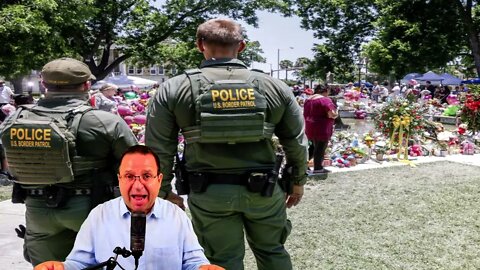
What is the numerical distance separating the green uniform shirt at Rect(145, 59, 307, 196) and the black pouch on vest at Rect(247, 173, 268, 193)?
0.06 m

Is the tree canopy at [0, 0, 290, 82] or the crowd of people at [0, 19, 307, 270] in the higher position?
the tree canopy at [0, 0, 290, 82]

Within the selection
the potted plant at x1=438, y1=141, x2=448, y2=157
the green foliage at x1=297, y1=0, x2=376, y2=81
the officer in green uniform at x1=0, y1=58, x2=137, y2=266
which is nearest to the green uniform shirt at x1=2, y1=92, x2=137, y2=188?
the officer in green uniform at x1=0, y1=58, x2=137, y2=266

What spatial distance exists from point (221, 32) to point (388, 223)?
3680 mm

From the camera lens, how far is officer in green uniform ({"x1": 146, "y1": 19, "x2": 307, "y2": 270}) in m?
2.59

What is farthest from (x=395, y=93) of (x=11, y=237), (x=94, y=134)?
(x=94, y=134)

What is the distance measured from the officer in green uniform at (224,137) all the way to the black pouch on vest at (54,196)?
528 millimetres

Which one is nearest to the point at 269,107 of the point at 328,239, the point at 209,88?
the point at 209,88

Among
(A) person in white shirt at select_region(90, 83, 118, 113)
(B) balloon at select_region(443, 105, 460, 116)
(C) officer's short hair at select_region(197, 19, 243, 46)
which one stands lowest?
(B) balloon at select_region(443, 105, 460, 116)

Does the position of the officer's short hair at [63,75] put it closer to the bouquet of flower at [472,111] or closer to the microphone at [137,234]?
the microphone at [137,234]

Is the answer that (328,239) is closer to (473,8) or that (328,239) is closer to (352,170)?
(352,170)

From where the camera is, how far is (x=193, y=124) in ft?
8.76

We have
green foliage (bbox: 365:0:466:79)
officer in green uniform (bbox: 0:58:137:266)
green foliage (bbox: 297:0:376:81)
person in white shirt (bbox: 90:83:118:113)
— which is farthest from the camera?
green foliage (bbox: 297:0:376:81)

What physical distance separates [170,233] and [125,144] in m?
1.18

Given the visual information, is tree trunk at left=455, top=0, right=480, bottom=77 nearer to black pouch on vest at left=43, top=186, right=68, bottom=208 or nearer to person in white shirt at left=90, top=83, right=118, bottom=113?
person in white shirt at left=90, top=83, right=118, bottom=113
